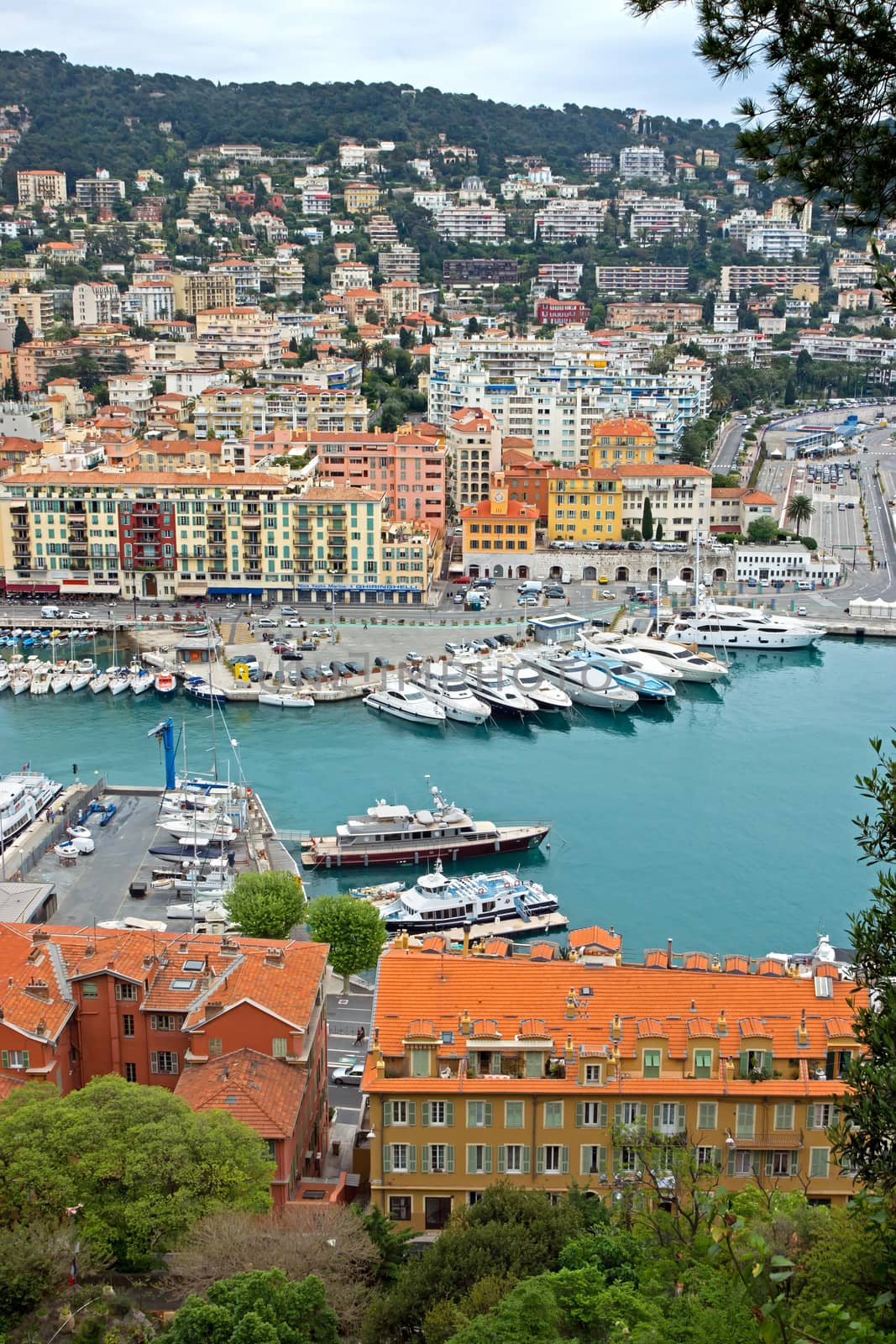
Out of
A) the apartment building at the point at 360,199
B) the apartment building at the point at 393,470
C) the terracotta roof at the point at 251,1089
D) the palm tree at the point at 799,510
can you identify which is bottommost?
the terracotta roof at the point at 251,1089

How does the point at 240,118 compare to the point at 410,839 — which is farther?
the point at 240,118

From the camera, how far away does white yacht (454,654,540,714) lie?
24281mm

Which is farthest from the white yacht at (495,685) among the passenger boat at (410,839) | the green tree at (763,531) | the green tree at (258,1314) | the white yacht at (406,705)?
the green tree at (258,1314)

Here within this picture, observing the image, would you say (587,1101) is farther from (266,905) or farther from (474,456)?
(474,456)

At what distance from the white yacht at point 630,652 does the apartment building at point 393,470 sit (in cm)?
736

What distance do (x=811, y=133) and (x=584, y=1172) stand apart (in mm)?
6325

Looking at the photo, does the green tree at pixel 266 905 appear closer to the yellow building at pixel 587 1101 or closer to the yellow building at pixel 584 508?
the yellow building at pixel 587 1101

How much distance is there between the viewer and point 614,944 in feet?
38.2

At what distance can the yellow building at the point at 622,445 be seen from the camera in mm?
35281

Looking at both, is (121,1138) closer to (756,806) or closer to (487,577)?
(756,806)

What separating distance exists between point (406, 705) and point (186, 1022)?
1383 cm

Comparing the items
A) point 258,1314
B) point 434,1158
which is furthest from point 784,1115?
point 258,1314

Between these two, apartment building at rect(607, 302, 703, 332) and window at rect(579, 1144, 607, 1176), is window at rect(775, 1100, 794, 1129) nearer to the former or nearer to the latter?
window at rect(579, 1144, 607, 1176)

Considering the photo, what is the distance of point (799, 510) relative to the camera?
3544 centimetres
